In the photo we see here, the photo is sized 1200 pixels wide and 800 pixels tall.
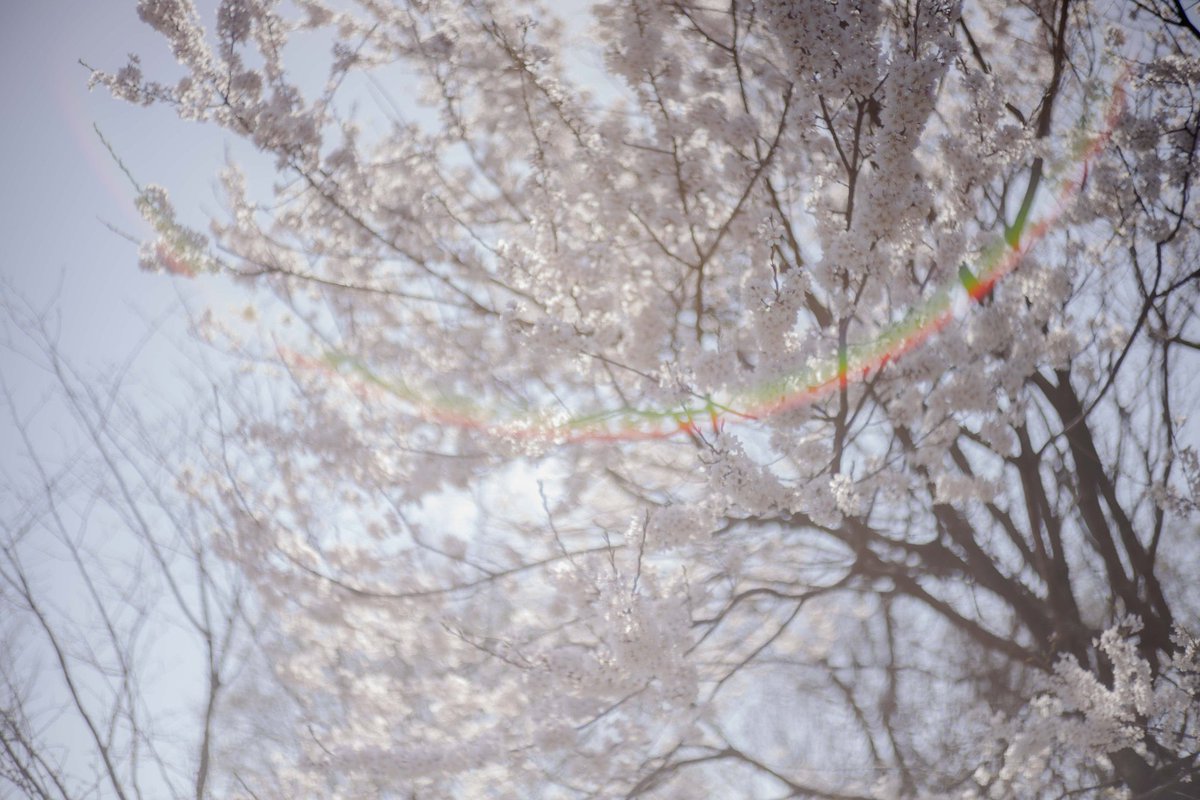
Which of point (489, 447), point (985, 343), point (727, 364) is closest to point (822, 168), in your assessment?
point (985, 343)

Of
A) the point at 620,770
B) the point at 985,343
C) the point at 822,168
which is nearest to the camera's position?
the point at 985,343

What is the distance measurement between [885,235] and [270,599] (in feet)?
17.5

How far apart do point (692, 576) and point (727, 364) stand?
7.90ft

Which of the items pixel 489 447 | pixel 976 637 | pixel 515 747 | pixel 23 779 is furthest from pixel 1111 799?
pixel 23 779

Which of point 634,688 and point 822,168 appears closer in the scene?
point 634,688

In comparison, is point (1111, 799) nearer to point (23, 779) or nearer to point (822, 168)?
point (822, 168)

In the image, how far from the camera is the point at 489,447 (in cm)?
481

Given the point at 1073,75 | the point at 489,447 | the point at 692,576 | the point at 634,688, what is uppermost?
the point at 1073,75

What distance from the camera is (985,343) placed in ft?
10.8

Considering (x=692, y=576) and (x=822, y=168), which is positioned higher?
(x=822, y=168)

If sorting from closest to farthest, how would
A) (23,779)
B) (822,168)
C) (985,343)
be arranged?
(985,343), (23,779), (822,168)

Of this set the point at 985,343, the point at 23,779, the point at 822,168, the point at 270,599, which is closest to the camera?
the point at 985,343

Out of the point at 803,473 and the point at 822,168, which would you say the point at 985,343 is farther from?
the point at 822,168

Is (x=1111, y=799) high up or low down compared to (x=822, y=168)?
down
